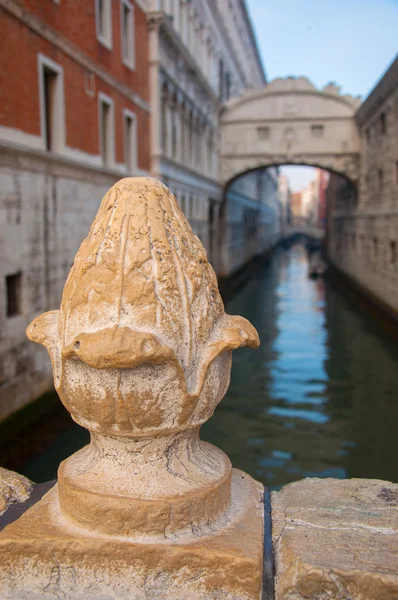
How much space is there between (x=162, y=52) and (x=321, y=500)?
13001mm

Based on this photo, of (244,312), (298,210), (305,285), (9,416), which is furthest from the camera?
(298,210)

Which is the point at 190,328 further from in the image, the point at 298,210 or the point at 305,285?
the point at 298,210

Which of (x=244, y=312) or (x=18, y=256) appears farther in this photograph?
(x=244, y=312)

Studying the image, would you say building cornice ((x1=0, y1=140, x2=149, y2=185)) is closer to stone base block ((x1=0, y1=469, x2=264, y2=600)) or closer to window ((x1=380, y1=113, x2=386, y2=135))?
stone base block ((x1=0, y1=469, x2=264, y2=600))

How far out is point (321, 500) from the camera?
2.12m

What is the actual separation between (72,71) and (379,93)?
984 cm

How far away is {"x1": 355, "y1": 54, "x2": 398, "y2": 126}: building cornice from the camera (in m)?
13.2

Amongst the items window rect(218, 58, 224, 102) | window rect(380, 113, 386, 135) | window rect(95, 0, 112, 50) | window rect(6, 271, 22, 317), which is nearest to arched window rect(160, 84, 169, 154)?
window rect(95, 0, 112, 50)

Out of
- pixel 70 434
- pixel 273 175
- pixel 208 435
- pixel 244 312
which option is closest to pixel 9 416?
pixel 70 434

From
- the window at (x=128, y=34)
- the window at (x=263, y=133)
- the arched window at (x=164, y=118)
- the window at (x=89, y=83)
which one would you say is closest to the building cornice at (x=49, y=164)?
the window at (x=89, y=83)

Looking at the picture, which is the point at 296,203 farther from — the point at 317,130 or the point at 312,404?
the point at 312,404

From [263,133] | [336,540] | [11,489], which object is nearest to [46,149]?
[11,489]

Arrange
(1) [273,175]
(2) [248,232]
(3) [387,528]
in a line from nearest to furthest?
1. (3) [387,528]
2. (2) [248,232]
3. (1) [273,175]

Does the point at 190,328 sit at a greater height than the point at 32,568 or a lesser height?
greater
